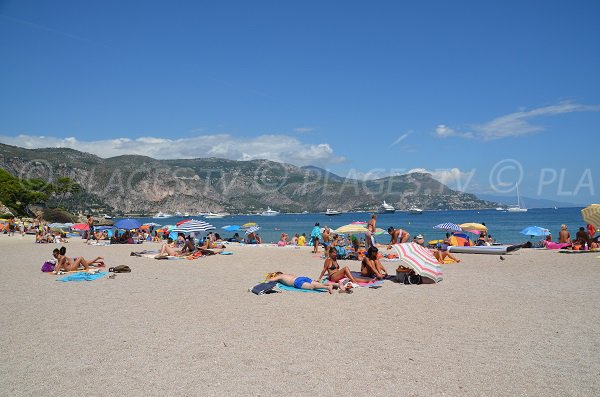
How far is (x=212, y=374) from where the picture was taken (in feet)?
14.5

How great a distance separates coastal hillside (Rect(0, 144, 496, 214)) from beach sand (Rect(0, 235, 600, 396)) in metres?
117

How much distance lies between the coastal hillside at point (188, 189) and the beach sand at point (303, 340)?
11670 cm

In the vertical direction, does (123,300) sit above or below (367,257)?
below

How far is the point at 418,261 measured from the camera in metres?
9.98

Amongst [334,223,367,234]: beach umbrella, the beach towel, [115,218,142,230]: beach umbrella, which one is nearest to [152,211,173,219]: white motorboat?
[115,218,142,230]: beach umbrella

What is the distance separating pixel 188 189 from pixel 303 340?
568ft

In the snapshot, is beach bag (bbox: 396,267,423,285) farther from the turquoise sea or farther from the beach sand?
the turquoise sea

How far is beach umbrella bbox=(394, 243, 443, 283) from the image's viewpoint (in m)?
9.88

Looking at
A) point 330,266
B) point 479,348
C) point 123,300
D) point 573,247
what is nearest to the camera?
point 479,348

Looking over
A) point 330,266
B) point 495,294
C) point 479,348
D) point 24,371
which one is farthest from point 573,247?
point 24,371

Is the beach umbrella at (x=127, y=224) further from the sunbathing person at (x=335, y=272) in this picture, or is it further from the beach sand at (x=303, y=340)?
the sunbathing person at (x=335, y=272)

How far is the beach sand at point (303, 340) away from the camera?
413cm

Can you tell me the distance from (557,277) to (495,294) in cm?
323

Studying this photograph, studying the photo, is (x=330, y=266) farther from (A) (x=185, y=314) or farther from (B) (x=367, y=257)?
(A) (x=185, y=314)
